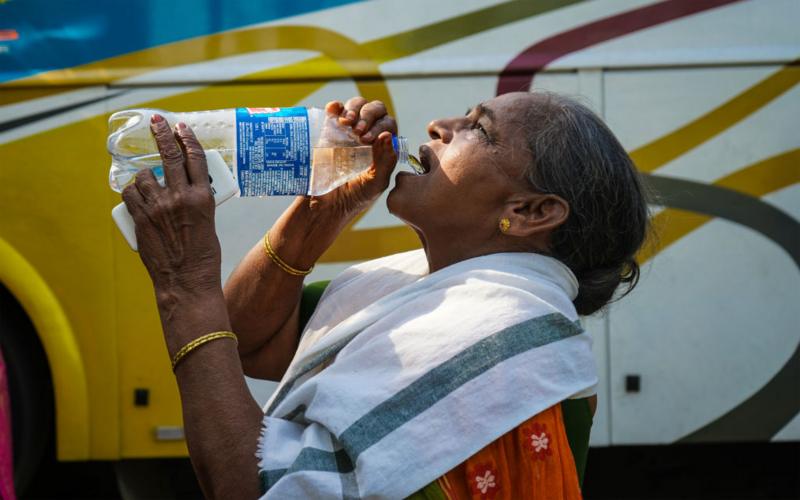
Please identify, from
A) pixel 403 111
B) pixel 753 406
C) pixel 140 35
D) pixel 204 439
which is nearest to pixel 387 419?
pixel 204 439

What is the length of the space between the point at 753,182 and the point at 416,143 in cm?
143

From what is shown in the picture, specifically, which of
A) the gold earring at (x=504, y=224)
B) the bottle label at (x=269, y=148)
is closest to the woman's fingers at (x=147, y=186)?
the bottle label at (x=269, y=148)

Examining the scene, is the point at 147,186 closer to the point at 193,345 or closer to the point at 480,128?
the point at 193,345

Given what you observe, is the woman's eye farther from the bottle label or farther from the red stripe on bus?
the red stripe on bus

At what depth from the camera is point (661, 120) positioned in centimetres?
383

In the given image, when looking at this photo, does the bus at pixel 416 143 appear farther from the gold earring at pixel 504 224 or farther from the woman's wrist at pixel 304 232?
the gold earring at pixel 504 224

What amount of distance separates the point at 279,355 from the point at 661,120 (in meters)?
2.33

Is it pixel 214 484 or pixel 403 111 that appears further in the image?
pixel 403 111

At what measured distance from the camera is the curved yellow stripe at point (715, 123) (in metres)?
3.84

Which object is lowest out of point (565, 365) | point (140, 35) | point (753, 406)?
point (753, 406)

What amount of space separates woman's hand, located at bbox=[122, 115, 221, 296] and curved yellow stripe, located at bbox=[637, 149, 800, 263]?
2632 mm

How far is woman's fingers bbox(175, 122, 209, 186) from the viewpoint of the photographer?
1.61m

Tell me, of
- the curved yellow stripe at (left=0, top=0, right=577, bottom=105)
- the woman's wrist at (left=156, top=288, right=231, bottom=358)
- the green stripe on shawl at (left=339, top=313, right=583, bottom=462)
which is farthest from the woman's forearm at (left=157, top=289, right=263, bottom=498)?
the curved yellow stripe at (left=0, top=0, right=577, bottom=105)

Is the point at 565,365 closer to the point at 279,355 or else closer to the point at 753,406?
the point at 279,355
